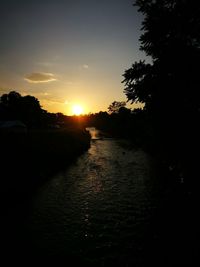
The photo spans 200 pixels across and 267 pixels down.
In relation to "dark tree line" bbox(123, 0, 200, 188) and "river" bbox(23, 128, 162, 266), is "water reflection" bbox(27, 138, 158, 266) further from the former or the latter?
"dark tree line" bbox(123, 0, 200, 188)

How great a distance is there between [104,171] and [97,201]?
13.4 meters

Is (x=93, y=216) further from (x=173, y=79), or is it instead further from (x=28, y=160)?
(x=28, y=160)

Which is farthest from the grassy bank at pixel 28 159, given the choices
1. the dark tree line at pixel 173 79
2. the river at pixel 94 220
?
the dark tree line at pixel 173 79

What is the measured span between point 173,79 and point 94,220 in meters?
11.5

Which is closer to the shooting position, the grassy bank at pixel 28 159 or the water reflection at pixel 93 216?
the water reflection at pixel 93 216

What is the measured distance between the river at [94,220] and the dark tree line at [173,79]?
5873 millimetres

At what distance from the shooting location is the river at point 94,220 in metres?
12.6

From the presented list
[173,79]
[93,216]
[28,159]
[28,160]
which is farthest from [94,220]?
[28,159]

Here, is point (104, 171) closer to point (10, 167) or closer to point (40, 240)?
point (10, 167)

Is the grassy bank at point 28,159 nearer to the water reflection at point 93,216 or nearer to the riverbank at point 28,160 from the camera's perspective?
the riverbank at point 28,160

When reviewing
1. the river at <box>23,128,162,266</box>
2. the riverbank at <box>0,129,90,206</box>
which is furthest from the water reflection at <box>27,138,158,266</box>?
the riverbank at <box>0,129,90,206</box>

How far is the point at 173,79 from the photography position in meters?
14.9

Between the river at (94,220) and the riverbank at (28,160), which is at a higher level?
the riverbank at (28,160)

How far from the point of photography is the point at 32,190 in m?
24.4
